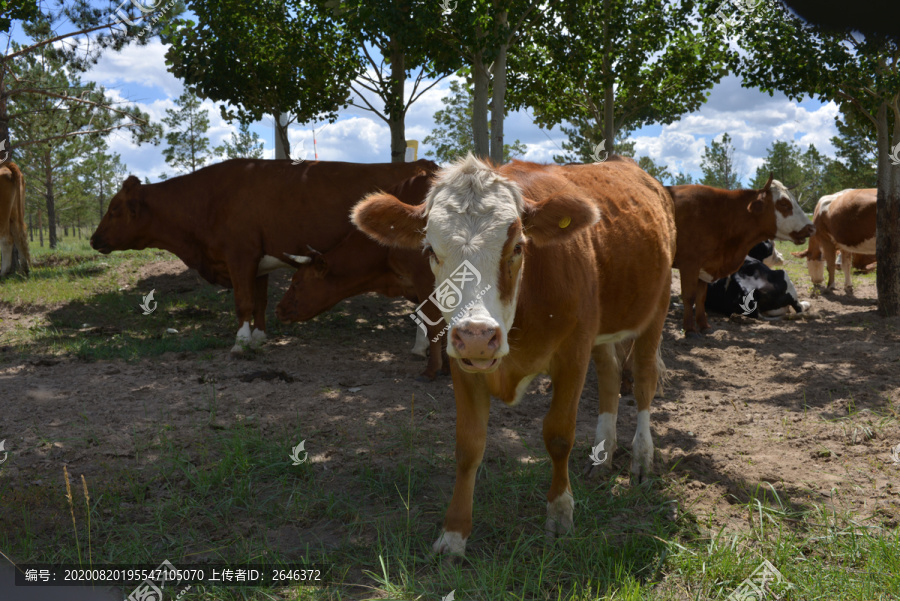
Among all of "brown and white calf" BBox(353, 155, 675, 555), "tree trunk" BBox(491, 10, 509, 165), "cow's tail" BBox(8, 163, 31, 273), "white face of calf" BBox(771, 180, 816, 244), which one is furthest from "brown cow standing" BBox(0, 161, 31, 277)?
"white face of calf" BBox(771, 180, 816, 244)

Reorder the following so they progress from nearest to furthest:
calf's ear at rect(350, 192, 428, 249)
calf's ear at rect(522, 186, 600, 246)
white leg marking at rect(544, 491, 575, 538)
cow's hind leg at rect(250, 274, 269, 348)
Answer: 1. calf's ear at rect(522, 186, 600, 246)
2. calf's ear at rect(350, 192, 428, 249)
3. white leg marking at rect(544, 491, 575, 538)
4. cow's hind leg at rect(250, 274, 269, 348)

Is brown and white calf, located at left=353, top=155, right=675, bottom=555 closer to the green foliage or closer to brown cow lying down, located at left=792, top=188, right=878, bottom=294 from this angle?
the green foliage

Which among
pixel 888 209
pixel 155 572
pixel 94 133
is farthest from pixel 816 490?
pixel 94 133

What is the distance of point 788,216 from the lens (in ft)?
32.4

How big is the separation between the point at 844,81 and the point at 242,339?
8.40 m

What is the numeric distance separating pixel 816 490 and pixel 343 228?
583 centimetres

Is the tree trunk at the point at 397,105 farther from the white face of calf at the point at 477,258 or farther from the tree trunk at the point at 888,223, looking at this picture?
the white face of calf at the point at 477,258

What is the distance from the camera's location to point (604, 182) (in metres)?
4.41

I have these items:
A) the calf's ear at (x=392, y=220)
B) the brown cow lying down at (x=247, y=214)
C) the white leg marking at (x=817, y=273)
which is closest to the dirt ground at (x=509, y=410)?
the brown cow lying down at (x=247, y=214)

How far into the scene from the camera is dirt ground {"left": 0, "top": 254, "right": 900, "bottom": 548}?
4145mm

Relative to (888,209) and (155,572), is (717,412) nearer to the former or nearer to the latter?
(155,572)

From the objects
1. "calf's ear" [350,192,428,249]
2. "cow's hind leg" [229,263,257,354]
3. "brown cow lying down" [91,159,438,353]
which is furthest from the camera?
"brown cow lying down" [91,159,438,353]

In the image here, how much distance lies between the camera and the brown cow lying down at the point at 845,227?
38.7 ft

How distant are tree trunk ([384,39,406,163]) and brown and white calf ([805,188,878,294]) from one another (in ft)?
24.9
